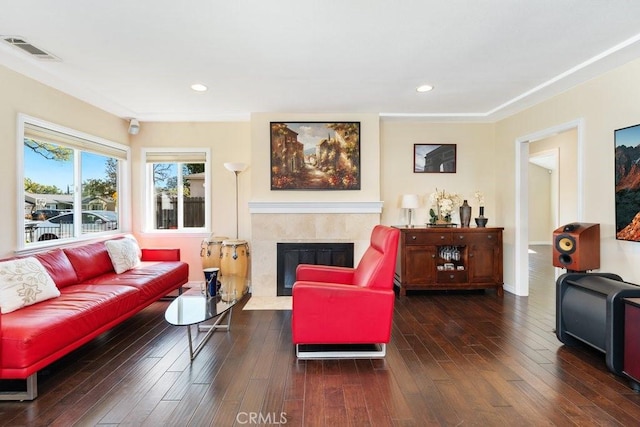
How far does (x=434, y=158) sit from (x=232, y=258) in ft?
10.9

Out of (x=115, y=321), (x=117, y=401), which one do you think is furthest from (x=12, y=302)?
(x=117, y=401)

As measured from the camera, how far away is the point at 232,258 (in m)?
4.14

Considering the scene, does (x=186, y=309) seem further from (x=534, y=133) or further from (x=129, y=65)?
(x=534, y=133)

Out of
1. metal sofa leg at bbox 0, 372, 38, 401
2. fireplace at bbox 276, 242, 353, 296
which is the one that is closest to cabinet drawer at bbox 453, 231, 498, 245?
fireplace at bbox 276, 242, 353, 296

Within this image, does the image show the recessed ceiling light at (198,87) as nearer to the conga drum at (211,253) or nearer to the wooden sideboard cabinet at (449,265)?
the conga drum at (211,253)

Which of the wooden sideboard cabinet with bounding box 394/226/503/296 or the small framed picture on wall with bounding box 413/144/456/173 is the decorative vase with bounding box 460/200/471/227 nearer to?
the wooden sideboard cabinet with bounding box 394/226/503/296

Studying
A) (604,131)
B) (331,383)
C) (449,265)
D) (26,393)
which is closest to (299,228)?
(449,265)

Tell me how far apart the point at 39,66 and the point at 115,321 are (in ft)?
8.24

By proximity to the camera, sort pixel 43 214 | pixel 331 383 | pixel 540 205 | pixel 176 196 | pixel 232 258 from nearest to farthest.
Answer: pixel 331 383, pixel 43 214, pixel 232 258, pixel 176 196, pixel 540 205

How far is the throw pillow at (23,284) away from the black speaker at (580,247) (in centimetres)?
460

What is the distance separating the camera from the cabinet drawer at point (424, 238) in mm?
4211

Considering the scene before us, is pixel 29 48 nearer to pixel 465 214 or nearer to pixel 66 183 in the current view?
pixel 66 183

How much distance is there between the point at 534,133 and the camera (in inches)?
154

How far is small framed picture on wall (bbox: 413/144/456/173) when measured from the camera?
15.7 feet
